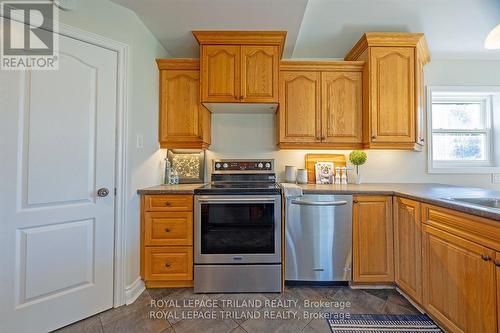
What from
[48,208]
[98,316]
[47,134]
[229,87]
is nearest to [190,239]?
[98,316]

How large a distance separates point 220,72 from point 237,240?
5.22 ft

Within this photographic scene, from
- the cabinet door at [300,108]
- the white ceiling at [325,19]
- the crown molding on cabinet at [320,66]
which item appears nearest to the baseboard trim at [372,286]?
the cabinet door at [300,108]

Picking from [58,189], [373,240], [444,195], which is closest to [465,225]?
[444,195]

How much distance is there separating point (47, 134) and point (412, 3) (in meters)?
2.96

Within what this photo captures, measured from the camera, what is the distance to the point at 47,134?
152cm

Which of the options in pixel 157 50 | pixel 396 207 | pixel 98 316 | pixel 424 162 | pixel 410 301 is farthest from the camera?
pixel 424 162

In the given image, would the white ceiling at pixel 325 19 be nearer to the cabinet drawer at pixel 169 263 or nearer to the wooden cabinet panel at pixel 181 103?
the wooden cabinet panel at pixel 181 103

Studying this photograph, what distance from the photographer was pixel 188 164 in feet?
8.74

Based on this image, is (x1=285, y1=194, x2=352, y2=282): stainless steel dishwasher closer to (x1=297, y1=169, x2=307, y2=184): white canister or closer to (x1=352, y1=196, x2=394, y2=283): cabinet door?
(x1=352, y1=196, x2=394, y2=283): cabinet door

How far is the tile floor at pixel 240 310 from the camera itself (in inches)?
62.4

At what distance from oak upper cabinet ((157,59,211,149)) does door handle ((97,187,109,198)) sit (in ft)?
2.59

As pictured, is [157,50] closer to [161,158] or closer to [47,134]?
[161,158]

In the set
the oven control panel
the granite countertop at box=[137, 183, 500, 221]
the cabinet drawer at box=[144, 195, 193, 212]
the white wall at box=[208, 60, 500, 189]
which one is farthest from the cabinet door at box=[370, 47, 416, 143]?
the cabinet drawer at box=[144, 195, 193, 212]

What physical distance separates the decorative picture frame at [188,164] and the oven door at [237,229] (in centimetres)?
69
